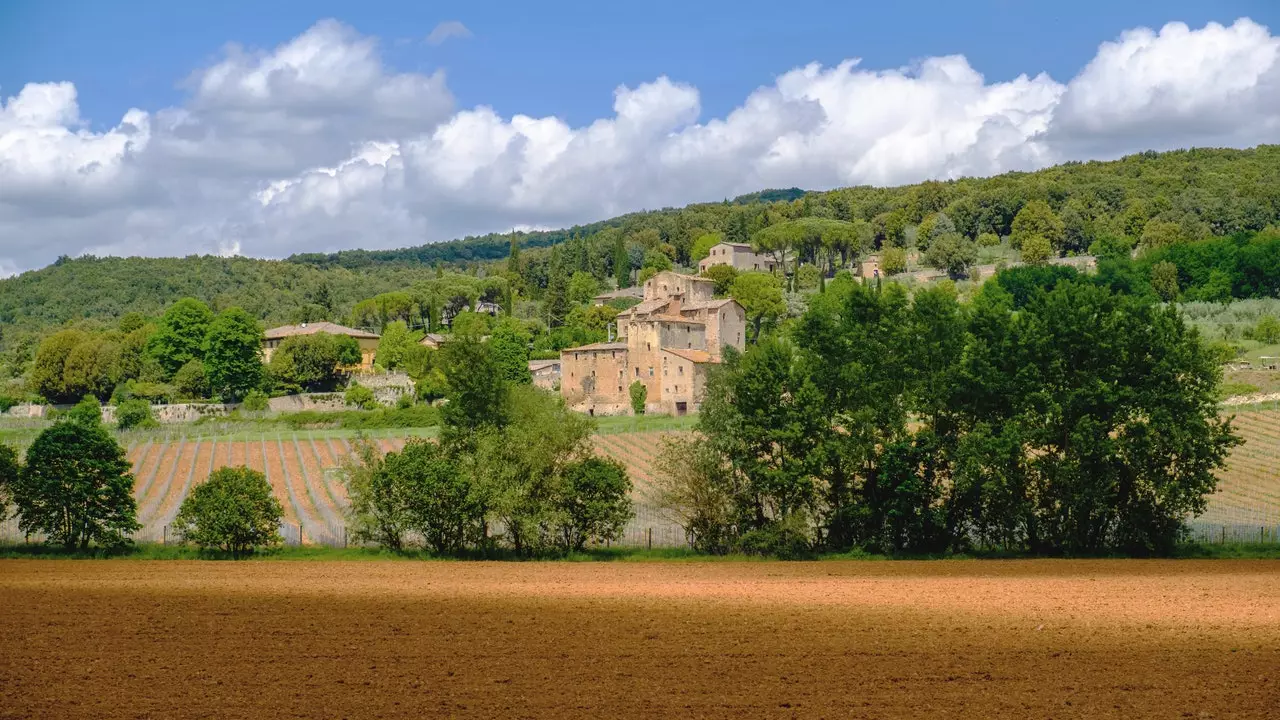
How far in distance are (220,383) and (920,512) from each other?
260 feet

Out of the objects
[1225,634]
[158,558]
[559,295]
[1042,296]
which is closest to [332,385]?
[559,295]

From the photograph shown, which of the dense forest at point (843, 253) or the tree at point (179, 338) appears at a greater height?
the dense forest at point (843, 253)

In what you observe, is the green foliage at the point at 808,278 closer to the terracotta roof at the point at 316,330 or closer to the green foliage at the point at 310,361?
the terracotta roof at the point at 316,330

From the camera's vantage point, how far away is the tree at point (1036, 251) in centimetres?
14289

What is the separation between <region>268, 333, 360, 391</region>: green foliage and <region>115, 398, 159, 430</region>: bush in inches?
646

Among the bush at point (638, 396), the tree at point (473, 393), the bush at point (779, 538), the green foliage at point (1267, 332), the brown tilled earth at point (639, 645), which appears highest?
the green foliage at point (1267, 332)

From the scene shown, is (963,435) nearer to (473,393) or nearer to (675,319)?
(473,393)

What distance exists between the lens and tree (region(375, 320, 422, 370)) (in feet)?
378

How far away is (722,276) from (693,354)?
36.2 meters

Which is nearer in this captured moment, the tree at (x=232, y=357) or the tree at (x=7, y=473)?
the tree at (x=7, y=473)

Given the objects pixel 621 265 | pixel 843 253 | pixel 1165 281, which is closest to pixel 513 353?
pixel 621 265

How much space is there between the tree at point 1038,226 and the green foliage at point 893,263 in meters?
16.8

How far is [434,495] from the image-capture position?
37.4 m

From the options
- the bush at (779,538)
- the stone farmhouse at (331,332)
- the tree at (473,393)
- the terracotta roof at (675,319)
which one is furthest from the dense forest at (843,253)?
the bush at (779,538)
